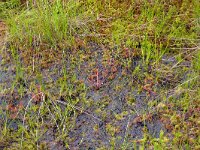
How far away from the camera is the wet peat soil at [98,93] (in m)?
2.54

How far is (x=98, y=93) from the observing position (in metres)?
2.81

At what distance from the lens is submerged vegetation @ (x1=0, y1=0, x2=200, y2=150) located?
2.53 m

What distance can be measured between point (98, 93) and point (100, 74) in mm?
196

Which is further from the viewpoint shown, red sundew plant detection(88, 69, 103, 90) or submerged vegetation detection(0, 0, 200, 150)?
red sundew plant detection(88, 69, 103, 90)

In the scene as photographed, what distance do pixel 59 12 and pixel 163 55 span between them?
102 cm

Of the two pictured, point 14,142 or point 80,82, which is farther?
point 80,82

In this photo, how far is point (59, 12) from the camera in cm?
329

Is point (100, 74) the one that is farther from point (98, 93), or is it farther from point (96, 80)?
point (98, 93)

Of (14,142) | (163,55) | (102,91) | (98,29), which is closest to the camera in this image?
(14,142)

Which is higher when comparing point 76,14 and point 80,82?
point 76,14

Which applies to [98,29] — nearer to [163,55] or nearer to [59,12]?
[59,12]

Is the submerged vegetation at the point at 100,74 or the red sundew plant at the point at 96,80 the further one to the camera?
the red sundew plant at the point at 96,80

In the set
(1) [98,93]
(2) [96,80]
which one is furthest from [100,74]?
(1) [98,93]

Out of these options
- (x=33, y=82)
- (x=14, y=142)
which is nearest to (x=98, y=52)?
(x=33, y=82)
